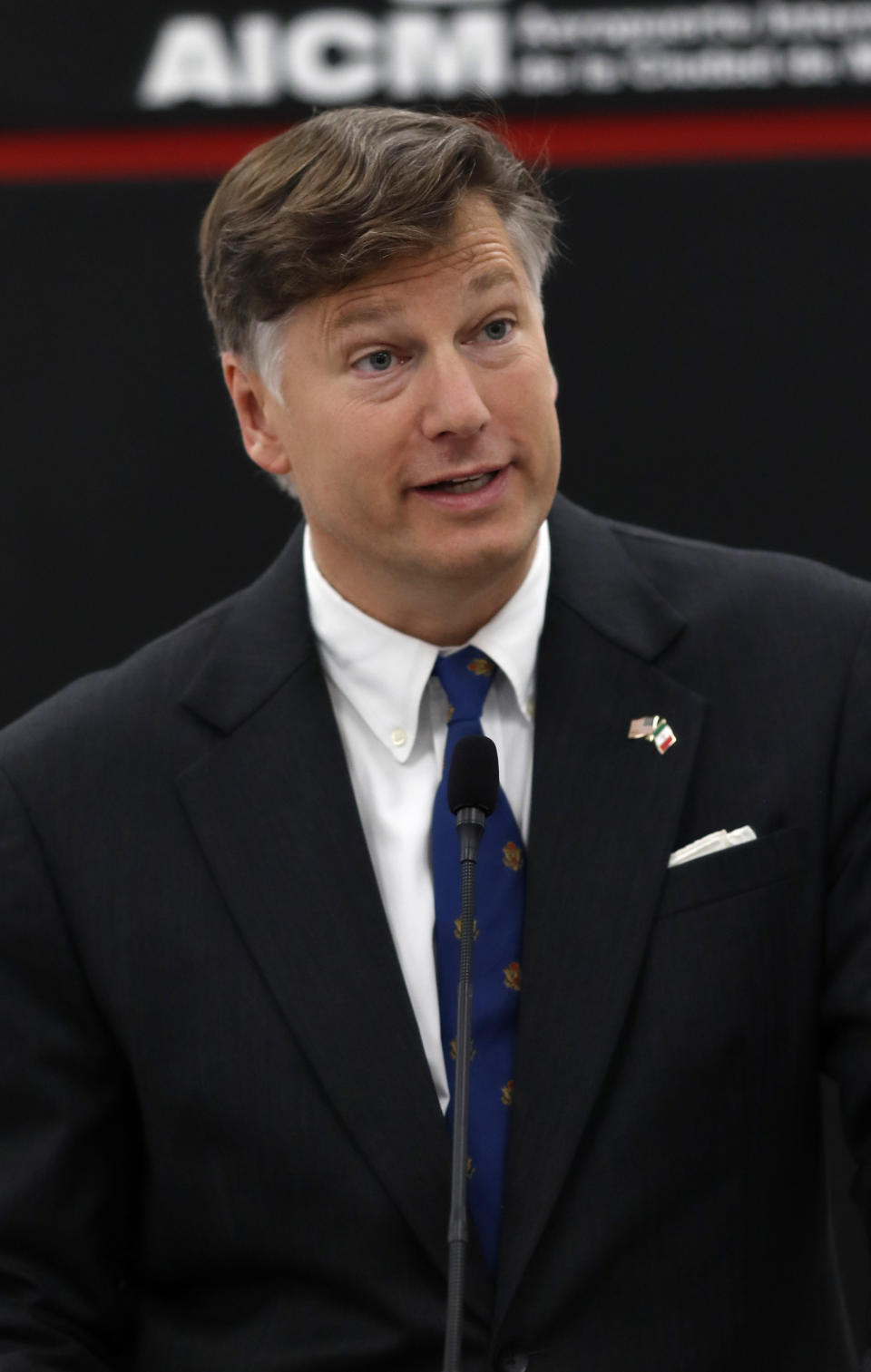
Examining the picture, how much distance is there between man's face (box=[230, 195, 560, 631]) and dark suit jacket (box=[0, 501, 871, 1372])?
183mm

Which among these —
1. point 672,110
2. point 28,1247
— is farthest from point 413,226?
point 28,1247

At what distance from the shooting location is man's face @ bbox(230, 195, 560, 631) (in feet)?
6.12

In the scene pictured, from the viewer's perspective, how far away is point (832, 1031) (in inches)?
73.0

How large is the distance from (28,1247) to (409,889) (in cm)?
55

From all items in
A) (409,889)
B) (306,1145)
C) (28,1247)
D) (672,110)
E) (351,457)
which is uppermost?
(672,110)

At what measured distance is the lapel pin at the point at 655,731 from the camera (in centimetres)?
190


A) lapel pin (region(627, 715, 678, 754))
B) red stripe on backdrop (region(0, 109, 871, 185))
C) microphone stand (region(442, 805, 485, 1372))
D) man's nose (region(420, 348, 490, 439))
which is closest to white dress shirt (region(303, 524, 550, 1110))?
lapel pin (region(627, 715, 678, 754))

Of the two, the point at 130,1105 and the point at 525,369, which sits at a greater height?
the point at 525,369

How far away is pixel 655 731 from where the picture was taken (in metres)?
1.91

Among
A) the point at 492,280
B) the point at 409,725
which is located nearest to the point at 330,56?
the point at 492,280

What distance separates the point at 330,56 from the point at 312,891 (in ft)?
4.38

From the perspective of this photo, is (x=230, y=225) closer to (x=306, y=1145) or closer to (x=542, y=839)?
(x=542, y=839)

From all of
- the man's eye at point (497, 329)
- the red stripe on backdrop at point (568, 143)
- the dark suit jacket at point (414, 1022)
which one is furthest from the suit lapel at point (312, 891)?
the red stripe on backdrop at point (568, 143)

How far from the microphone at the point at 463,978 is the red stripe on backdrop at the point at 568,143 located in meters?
1.28
